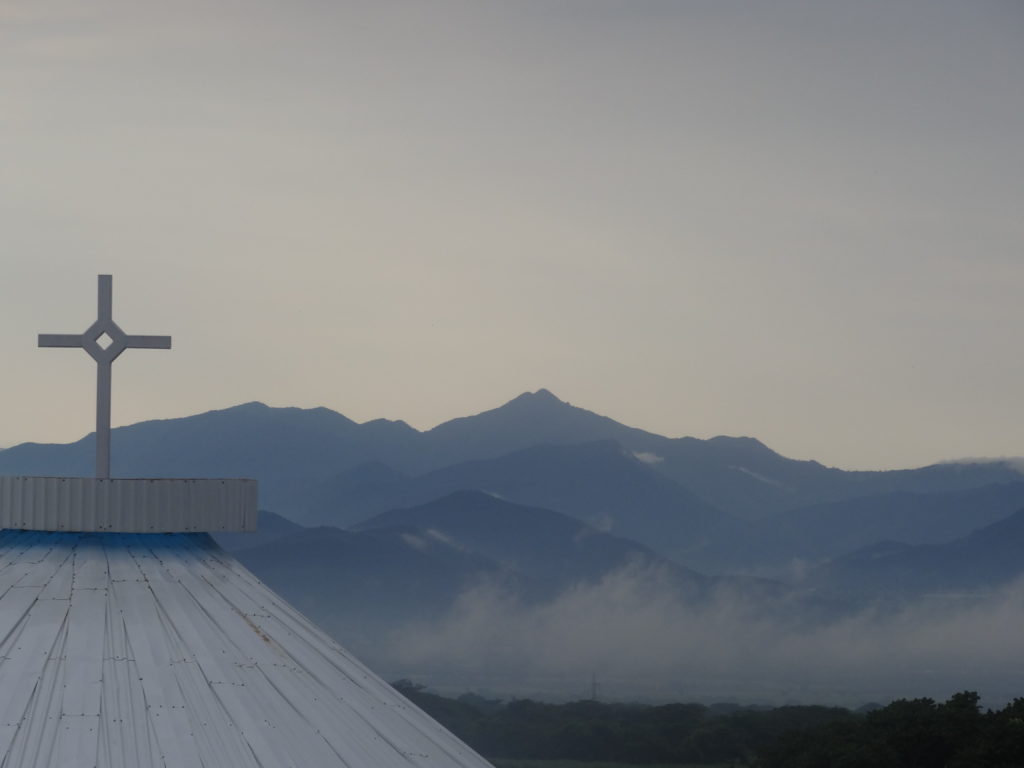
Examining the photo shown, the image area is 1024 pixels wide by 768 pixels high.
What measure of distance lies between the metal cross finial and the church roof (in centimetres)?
227

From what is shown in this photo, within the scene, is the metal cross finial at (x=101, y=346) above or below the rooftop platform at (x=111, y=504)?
above

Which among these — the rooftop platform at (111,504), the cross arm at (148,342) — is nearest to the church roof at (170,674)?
the rooftop platform at (111,504)

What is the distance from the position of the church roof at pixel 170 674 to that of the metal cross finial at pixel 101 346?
227cm

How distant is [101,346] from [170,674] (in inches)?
295

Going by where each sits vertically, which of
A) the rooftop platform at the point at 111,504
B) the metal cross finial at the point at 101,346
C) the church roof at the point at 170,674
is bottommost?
the church roof at the point at 170,674

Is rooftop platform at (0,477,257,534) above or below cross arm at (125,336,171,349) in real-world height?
below

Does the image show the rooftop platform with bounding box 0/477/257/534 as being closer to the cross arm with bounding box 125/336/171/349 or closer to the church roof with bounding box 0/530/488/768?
the church roof with bounding box 0/530/488/768

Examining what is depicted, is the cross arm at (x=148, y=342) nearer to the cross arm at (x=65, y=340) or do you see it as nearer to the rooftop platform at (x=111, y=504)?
the cross arm at (x=65, y=340)

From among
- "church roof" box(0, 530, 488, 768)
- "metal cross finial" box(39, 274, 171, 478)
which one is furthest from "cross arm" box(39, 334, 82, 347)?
"church roof" box(0, 530, 488, 768)

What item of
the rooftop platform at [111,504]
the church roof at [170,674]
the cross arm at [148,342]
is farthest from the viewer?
the cross arm at [148,342]

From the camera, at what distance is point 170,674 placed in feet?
Answer: 57.7

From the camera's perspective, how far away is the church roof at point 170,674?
16.0 metres

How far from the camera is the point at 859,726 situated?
6756cm

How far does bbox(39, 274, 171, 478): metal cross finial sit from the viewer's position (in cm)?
2295
